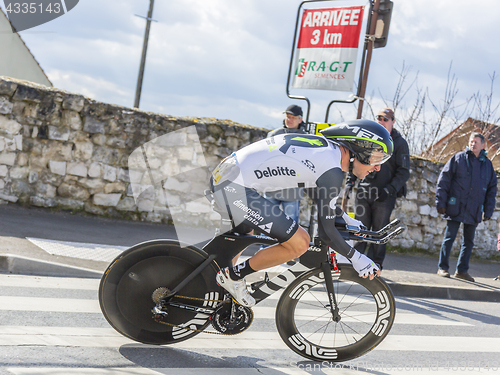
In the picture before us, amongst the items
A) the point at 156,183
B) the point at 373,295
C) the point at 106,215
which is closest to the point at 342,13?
the point at 156,183

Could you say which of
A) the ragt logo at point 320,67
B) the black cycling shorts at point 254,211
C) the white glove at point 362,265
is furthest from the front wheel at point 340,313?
the ragt logo at point 320,67

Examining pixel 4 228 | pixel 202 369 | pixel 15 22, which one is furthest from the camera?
pixel 15 22

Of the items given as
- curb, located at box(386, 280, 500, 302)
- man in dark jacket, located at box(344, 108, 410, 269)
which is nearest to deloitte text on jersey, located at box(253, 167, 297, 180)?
man in dark jacket, located at box(344, 108, 410, 269)

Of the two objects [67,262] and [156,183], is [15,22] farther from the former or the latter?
[67,262]

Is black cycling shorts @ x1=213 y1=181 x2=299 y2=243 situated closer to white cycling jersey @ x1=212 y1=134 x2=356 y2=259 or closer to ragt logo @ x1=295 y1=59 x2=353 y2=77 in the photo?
white cycling jersey @ x1=212 y1=134 x2=356 y2=259

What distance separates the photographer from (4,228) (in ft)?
22.6

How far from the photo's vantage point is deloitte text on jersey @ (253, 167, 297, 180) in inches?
126

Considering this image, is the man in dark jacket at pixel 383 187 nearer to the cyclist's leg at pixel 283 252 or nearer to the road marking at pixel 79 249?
the road marking at pixel 79 249

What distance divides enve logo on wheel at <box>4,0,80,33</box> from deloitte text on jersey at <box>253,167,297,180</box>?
42.7 feet

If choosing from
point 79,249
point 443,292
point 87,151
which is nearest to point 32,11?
point 87,151

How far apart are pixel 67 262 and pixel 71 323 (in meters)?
2.00

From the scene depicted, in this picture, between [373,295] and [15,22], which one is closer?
[373,295]

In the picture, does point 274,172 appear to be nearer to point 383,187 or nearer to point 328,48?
point 383,187

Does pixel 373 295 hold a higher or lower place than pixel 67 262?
higher
